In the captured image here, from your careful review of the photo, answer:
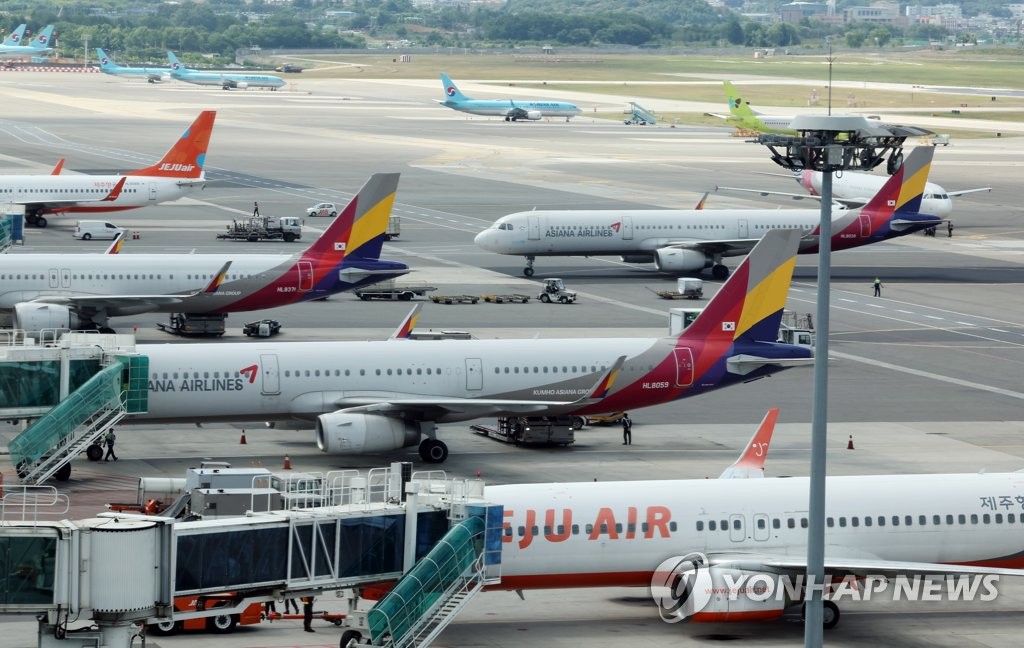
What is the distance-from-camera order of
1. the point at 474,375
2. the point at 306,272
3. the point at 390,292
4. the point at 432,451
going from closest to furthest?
the point at 432,451 < the point at 474,375 < the point at 306,272 < the point at 390,292

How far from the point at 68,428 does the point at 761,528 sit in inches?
885

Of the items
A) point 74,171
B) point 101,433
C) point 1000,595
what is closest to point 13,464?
point 101,433

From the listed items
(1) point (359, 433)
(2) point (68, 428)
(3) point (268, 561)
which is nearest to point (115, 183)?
(1) point (359, 433)

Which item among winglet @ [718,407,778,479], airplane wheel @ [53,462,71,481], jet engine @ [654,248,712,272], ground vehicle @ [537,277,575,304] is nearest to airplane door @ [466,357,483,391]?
airplane wheel @ [53,462,71,481]

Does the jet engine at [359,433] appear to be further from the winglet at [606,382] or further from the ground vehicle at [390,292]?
the ground vehicle at [390,292]

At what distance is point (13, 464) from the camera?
54.4 m

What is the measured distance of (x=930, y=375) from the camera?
76.1 m

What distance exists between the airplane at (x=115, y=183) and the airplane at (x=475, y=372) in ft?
219

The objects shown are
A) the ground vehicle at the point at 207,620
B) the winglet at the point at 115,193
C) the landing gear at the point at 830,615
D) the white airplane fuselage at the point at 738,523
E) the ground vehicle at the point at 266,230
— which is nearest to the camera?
the ground vehicle at the point at 207,620

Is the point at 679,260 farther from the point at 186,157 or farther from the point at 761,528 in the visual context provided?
the point at 761,528

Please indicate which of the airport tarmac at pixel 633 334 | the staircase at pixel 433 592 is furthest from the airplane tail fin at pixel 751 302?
the staircase at pixel 433 592

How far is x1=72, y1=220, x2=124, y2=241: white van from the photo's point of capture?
381ft

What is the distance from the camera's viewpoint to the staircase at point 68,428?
1997 inches

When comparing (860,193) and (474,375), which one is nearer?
(474,375)
